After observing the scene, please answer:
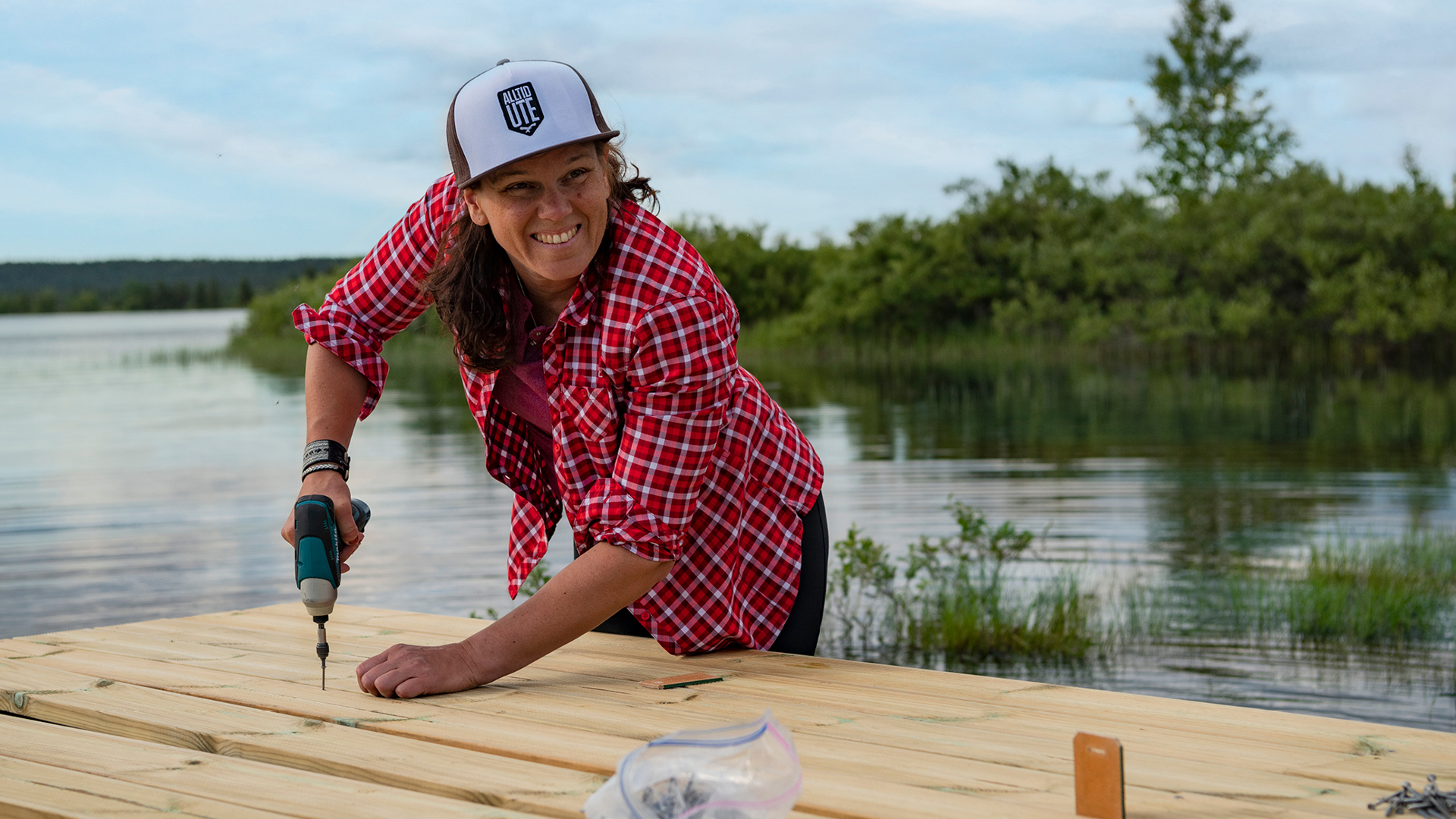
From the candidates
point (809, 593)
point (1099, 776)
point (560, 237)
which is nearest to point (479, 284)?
point (560, 237)

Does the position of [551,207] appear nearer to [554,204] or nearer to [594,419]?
[554,204]

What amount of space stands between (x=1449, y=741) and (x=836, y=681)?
848 mm

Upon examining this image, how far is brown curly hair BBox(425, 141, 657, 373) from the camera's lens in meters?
2.04

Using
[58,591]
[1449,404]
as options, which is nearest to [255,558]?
[58,591]

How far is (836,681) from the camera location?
2014 mm

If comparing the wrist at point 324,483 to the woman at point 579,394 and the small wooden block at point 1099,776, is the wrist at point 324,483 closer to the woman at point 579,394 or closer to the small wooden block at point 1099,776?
the woman at point 579,394

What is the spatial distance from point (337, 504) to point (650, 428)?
581 millimetres

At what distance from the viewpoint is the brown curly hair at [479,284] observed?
6.68ft

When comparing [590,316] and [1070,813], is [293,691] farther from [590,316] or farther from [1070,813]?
[1070,813]

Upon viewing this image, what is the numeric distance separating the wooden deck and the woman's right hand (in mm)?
235

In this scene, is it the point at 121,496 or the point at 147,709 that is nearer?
the point at 147,709

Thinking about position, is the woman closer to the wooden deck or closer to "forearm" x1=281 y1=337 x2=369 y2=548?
"forearm" x1=281 y1=337 x2=369 y2=548

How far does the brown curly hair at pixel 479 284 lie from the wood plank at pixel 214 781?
0.73 meters

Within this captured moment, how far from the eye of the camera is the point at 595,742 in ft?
5.50
